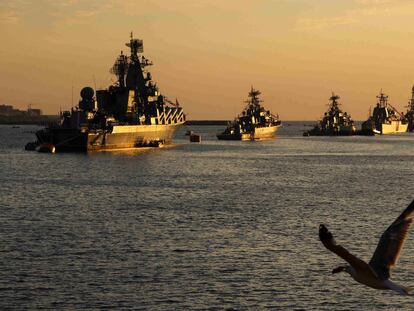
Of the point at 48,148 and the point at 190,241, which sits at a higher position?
the point at 48,148

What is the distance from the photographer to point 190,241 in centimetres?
4841

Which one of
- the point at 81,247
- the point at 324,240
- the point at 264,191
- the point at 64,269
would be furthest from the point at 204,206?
the point at 324,240

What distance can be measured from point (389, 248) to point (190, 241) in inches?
1278

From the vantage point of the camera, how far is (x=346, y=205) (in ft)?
233

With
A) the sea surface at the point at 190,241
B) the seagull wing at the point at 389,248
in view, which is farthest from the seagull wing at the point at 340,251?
the sea surface at the point at 190,241

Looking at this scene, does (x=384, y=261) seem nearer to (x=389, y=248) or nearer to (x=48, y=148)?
(x=389, y=248)

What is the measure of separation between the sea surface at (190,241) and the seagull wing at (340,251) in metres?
17.3

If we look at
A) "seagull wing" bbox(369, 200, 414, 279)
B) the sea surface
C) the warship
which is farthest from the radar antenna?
"seagull wing" bbox(369, 200, 414, 279)

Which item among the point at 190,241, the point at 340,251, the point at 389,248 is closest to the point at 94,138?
the point at 190,241

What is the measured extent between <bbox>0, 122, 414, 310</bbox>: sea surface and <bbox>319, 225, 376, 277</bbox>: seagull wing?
56.7 ft

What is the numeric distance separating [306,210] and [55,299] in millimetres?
35397

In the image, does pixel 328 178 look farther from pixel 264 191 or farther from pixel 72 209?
pixel 72 209

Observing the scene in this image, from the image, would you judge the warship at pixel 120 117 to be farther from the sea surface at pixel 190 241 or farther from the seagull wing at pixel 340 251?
the seagull wing at pixel 340 251

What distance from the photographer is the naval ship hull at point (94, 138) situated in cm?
15825
